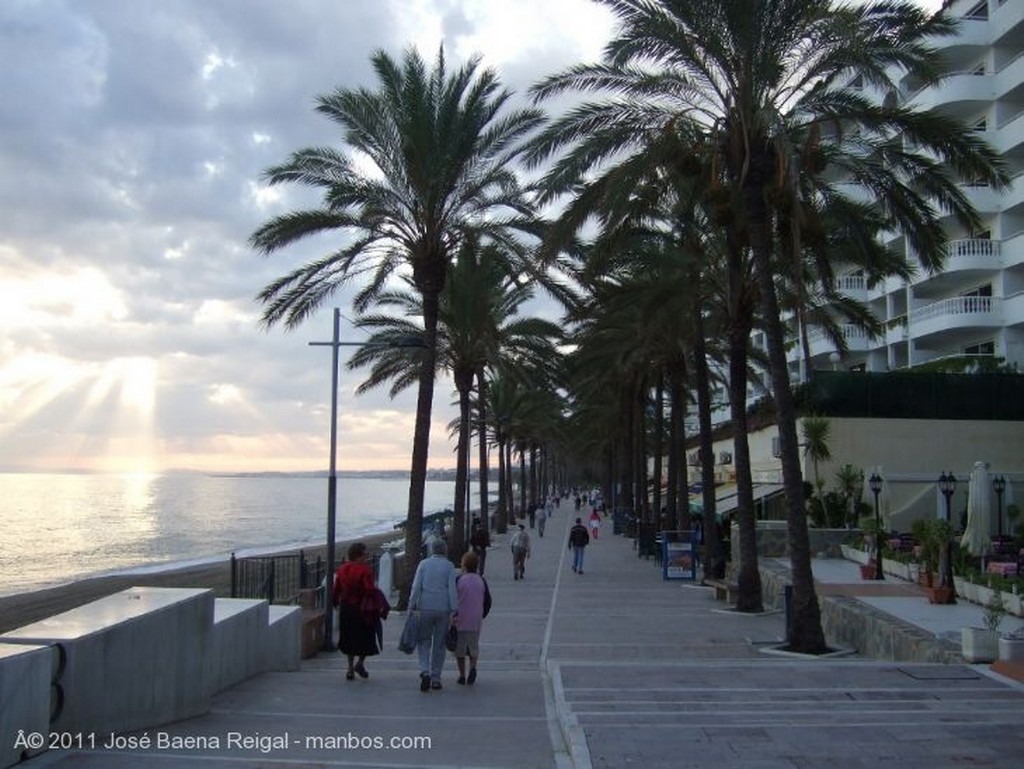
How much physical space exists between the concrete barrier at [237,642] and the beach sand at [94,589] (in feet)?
53.2

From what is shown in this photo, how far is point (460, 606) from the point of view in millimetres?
10305

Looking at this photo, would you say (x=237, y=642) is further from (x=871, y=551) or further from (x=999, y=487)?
(x=999, y=487)

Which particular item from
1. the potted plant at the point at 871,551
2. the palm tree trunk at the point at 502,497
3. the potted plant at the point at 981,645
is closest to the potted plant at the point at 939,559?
the potted plant at the point at 871,551

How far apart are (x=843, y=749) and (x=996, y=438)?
29.0 m

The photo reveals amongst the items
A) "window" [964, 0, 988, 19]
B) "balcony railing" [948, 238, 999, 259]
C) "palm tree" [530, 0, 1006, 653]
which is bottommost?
"palm tree" [530, 0, 1006, 653]

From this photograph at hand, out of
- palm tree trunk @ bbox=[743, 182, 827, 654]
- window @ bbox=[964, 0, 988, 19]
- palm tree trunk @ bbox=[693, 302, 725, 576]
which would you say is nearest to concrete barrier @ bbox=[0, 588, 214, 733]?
palm tree trunk @ bbox=[743, 182, 827, 654]

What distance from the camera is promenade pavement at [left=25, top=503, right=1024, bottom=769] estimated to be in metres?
6.55

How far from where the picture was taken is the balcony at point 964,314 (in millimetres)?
41906

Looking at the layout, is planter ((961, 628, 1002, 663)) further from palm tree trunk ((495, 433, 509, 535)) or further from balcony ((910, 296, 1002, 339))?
palm tree trunk ((495, 433, 509, 535))

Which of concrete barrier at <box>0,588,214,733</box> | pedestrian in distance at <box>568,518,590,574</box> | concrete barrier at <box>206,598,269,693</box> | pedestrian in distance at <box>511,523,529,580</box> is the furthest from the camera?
pedestrian in distance at <box>568,518,590,574</box>

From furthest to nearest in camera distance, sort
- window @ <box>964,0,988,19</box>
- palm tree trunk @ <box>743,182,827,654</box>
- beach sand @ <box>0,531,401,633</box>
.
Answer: window @ <box>964,0,988,19</box>, beach sand @ <box>0,531,401,633</box>, palm tree trunk @ <box>743,182,827,654</box>

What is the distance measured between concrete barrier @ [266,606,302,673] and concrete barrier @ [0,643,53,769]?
5.16m

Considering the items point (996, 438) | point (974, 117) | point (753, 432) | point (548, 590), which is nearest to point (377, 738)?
point (548, 590)

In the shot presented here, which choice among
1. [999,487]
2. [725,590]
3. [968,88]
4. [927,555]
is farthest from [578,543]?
[968,88]
